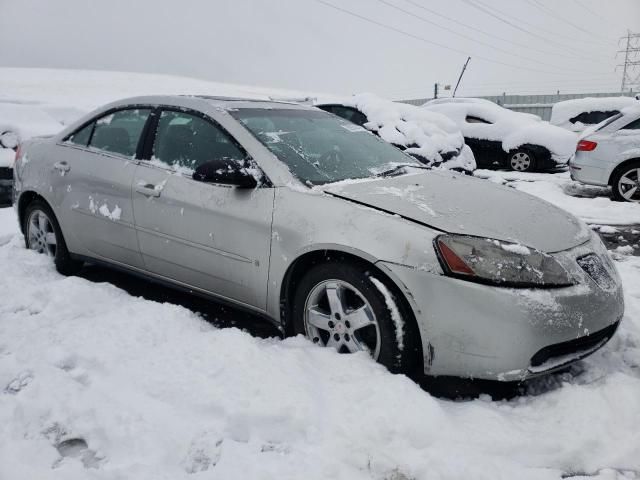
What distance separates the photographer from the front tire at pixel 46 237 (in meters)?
4.04

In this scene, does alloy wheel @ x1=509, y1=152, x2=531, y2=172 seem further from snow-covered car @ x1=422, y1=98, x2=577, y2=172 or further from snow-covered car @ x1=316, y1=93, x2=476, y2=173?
snow-covered car @ x1=316, y1=93, x2=476, y2=173

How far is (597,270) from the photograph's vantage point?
2.57 meters

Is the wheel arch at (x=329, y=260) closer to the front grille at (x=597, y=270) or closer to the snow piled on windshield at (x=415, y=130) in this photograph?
the front grille at (x=597, y=270)

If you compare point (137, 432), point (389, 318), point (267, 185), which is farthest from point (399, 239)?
point (137, 432)

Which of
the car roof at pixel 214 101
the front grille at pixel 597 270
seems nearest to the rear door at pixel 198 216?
the car roof at pixel 214 101

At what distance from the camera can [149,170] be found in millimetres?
3371

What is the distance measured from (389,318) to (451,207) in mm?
696

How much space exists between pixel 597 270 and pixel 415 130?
604cm

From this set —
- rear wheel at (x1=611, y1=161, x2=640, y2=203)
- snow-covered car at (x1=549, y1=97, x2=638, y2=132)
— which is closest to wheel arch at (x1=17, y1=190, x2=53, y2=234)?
rear wheel at (x1=611, y1=161, x2=640, y2=203)

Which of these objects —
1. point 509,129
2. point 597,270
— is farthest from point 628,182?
point 597,270

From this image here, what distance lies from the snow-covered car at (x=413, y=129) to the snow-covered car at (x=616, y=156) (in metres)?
1.71

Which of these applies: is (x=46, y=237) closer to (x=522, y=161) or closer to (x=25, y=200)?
(x=25, y=200)

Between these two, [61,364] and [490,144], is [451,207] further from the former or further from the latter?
[490,144]

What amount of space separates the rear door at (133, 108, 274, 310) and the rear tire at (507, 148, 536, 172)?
29.2ft
